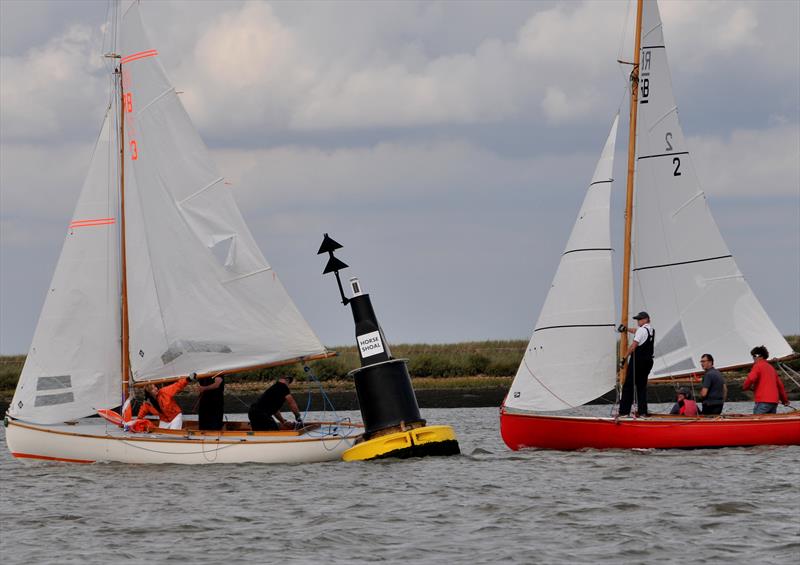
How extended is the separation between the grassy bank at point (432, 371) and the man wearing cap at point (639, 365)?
26147mm

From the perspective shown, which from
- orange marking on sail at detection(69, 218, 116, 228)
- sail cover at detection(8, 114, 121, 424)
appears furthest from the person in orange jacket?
orange marking on sail at detection(69, 218, 116, 228)

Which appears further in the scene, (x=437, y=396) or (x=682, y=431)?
(x=437, y=396)

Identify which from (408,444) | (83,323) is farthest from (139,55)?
(408,444)

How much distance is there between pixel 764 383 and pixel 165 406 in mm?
12096

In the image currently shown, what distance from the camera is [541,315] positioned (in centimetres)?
2798

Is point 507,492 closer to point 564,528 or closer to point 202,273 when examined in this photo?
point 564,528

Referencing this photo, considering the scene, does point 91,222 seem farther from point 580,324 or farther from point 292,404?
point 580,324

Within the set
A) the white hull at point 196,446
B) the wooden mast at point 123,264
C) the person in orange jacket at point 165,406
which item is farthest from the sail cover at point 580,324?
the wooden mast at point 123,264

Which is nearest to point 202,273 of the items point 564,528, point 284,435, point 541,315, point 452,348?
point 284,435

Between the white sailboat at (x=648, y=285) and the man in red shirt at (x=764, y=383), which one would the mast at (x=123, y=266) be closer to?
the white sailboat at (x=648, y=285)

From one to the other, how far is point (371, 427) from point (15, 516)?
6.94 meters

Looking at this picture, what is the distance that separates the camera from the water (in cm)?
1723

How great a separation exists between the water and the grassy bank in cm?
2612

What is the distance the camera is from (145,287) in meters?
27.4
